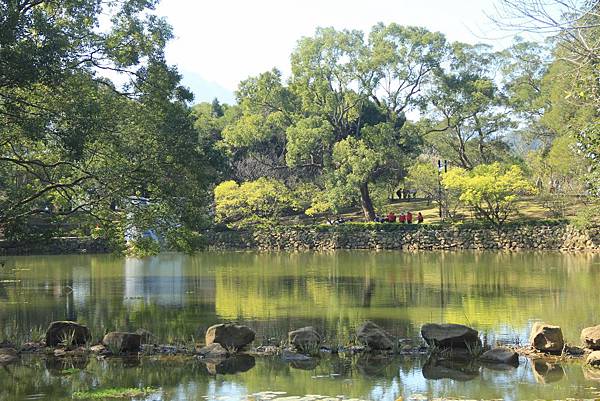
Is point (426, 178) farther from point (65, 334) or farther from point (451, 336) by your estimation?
point (65, 334)

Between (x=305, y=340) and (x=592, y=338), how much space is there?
17.1 ft

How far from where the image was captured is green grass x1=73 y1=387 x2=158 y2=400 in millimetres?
11859

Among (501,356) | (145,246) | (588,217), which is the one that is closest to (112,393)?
(501,356)

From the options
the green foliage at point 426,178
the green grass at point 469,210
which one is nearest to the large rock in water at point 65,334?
the green grass at point 469,210

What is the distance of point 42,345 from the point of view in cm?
1591

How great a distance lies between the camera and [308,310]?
848 inches

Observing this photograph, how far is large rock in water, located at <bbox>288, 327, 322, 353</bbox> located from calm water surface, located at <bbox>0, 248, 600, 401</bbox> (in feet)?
2.48

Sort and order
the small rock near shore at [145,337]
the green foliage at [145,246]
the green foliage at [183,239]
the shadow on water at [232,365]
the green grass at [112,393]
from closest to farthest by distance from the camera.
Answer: the green grass at [112,393] → the shadow on water at [232,365] → the small rock near shore at [145,337] → the green foliage at [183,239] → the green foliage at [145,246]

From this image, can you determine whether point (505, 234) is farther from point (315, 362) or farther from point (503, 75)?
point (315, 362)

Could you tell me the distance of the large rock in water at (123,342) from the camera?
1534 cm

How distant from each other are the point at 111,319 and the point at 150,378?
726 cm

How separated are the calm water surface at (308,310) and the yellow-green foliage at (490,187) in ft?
21.6

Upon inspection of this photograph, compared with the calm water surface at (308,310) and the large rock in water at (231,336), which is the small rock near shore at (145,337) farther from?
the large rock in water at (231,336)

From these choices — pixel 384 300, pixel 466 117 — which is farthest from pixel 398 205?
pixel 384 300
